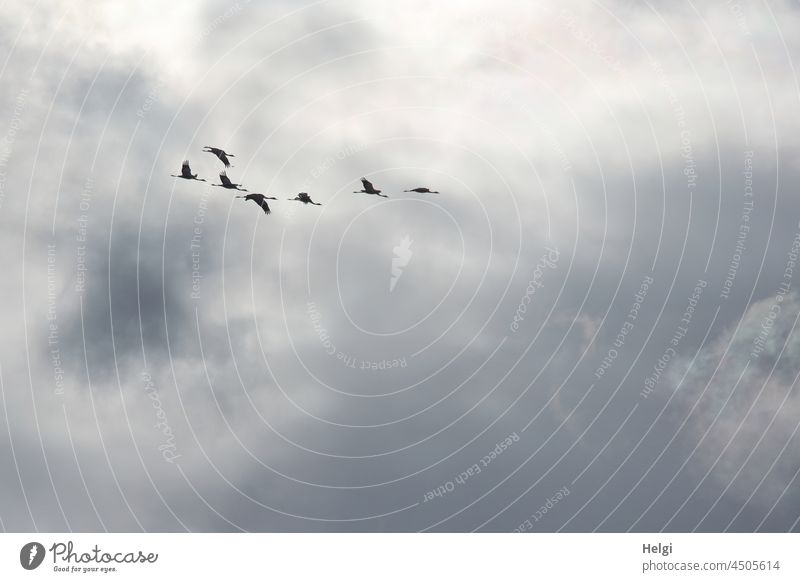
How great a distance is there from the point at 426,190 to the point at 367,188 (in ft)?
19.1
